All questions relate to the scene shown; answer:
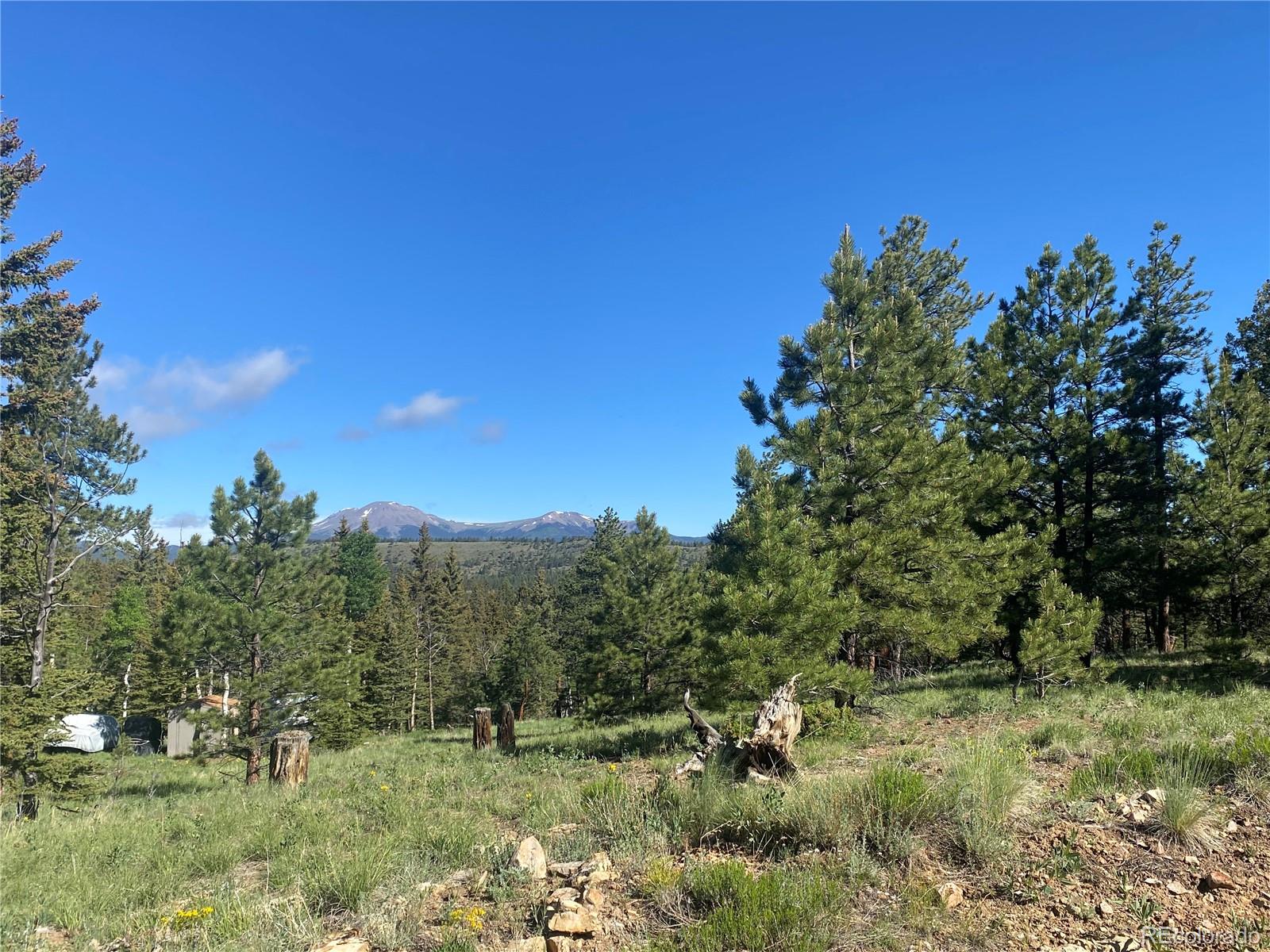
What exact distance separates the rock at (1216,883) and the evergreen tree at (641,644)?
58.5 ft

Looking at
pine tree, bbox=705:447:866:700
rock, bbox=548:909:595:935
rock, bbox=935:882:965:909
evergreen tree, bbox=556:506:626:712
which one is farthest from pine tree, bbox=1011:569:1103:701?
evergreen tree, bbox=556:506:626:712

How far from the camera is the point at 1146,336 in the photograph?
17.1 metres

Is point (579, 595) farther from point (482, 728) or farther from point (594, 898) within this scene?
point (594, 898)

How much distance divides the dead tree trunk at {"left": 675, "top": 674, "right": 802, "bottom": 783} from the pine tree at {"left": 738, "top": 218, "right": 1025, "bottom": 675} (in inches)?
140

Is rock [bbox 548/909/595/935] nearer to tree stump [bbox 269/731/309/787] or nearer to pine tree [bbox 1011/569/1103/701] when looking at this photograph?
tree stump [bbox 269/731/309/787]

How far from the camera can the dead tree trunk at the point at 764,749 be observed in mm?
6094

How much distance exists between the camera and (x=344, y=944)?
11.5 ft

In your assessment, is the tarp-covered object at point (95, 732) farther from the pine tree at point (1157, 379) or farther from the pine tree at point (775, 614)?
the pine tree at point (1157, 379)

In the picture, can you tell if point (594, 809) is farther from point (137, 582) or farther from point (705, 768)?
point (137, 582)

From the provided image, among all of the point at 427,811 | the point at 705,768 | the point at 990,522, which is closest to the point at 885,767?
the point at 705,768

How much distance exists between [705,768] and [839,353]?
8.31 meters

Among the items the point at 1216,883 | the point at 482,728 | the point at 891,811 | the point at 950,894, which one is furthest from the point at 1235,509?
the point at 482,728

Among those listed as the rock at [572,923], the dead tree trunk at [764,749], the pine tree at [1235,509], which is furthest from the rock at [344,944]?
the pine tree at [1235,509]

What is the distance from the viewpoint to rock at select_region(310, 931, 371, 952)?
11.3ft
